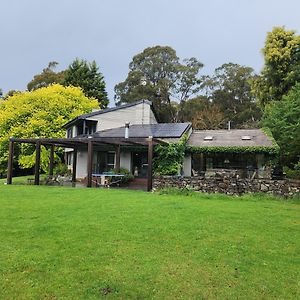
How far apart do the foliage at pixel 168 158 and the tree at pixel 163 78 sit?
87.1 ft

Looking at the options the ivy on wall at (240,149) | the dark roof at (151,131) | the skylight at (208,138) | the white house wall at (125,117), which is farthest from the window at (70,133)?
the skylight at (208,138)

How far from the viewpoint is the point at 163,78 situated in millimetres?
45281

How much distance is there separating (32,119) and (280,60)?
20.9 metres

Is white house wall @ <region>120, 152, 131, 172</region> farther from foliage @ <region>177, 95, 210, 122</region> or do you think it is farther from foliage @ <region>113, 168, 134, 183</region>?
foliage @ <region>177, 95, 210, 122</region>

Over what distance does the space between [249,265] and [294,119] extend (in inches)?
541

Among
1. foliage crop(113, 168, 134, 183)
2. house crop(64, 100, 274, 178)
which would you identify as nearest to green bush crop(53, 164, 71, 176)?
house crop(64, 100, 274, 178)

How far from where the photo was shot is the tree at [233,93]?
43.2m

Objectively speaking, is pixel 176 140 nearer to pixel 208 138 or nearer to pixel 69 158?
pixel 208 138

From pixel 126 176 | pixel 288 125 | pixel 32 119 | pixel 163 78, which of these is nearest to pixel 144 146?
pixel 126 176

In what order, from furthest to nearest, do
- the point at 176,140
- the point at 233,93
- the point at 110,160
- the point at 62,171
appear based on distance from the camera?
the point at 233,93 → the point at 62,171 → the point at 110,160 → the point at 176,140

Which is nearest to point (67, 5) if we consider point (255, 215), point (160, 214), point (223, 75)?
point (160, 214)

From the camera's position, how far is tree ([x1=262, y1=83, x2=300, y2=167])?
1608 centimetres

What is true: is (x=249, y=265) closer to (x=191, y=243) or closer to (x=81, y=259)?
(x=191, y=243)

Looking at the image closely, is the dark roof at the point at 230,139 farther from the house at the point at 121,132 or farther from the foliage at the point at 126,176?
the foliage at the point at 126,176
